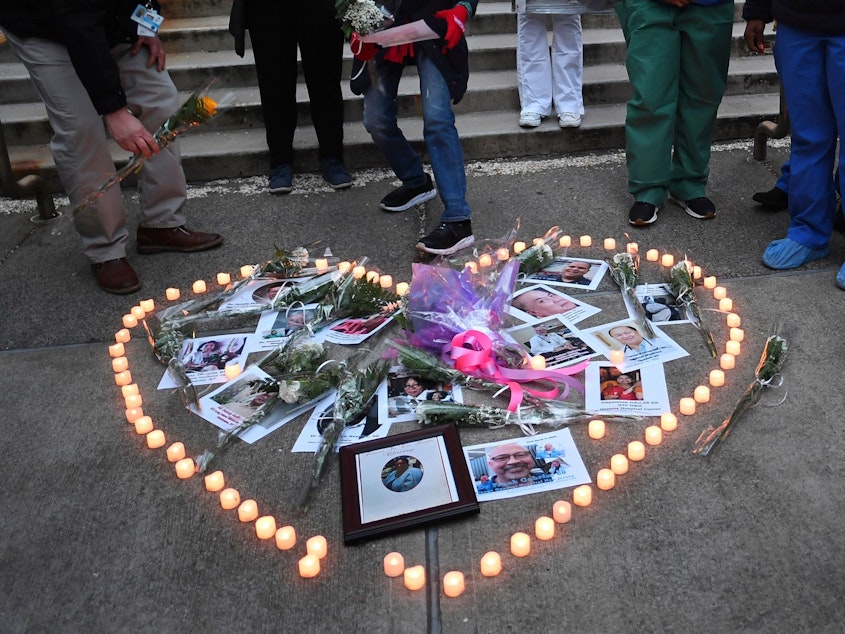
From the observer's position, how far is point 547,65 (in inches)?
184

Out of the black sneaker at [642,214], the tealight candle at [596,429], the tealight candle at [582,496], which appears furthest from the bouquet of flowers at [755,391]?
the black sneaker at [642,214]

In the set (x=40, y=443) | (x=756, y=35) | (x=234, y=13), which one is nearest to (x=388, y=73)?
(x=234, y=13)

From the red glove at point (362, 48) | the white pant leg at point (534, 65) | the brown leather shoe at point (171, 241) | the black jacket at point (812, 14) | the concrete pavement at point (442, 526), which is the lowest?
the concrete pavement at point (442, 526)

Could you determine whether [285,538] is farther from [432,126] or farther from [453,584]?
[432,126]

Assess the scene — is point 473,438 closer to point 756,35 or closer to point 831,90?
point 831,90

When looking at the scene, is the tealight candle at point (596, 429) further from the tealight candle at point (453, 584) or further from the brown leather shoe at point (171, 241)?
the brown leather shoe at point (171, 241)

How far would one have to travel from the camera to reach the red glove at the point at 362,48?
3.39 m

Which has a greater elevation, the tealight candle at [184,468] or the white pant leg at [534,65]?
the white pant leg at [534,65]

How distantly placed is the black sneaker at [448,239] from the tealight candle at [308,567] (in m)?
1.86

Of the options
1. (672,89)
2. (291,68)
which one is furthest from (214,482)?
(672,89)

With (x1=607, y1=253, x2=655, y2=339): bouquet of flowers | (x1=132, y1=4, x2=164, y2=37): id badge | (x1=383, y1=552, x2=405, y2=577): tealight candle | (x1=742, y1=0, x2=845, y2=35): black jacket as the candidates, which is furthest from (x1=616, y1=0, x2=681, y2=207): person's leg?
(x1=383, y1=552, x2=405, y2=577): tealight candle

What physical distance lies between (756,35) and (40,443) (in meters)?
3.35

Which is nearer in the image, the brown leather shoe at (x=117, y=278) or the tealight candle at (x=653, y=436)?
the tealight candle at (x=653, y=436)

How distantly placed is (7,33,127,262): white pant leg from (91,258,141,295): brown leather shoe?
0.04 metres
